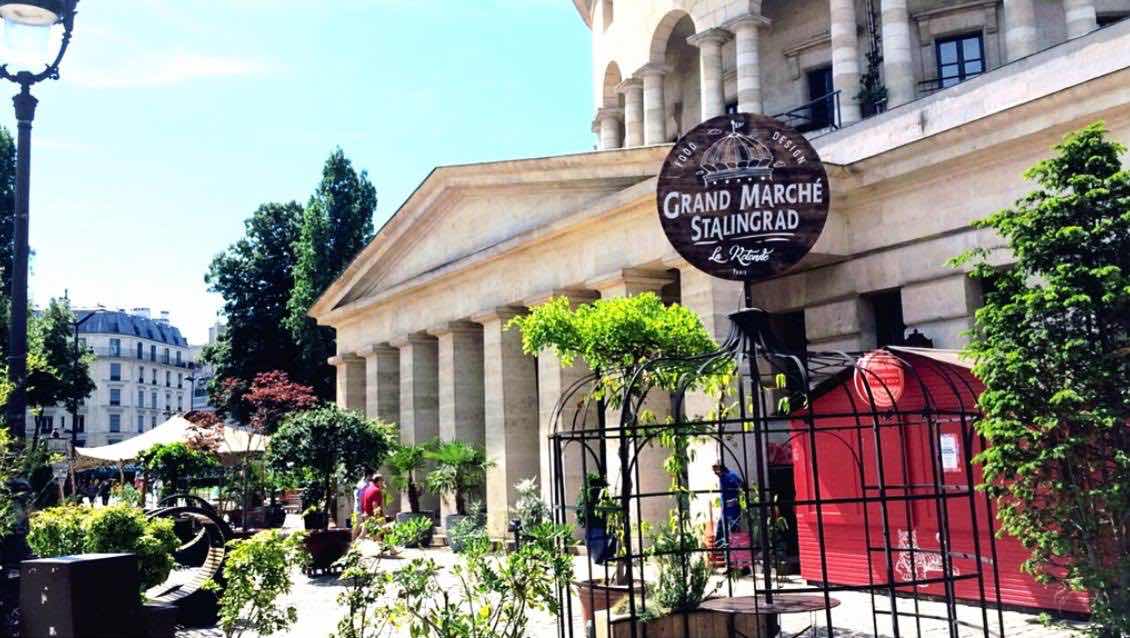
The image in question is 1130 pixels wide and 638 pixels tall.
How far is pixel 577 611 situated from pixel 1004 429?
6.24 metres

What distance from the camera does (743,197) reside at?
9.55 meters

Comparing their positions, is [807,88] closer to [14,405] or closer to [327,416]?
[327,416]

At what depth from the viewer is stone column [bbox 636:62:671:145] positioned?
29953mm

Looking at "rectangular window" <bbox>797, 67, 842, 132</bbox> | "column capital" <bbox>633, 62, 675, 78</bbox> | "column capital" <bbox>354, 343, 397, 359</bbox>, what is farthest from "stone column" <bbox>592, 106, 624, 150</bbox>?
"column capital" <bbox>354, 343, 397, 359</bbox>

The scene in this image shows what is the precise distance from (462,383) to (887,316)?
11.7 m

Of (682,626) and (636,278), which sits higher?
(636,278)

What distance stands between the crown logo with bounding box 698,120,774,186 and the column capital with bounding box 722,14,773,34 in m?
17.0

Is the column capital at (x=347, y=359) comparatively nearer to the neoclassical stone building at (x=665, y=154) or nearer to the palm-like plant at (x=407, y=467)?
the neoclassical stone building at (x=665, y=154)

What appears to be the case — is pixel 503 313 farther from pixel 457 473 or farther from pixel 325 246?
pixel 325 246

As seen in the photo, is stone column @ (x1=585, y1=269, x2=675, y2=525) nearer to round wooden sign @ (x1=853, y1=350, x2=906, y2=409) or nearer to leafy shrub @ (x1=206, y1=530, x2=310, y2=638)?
round wooden sign @ (x1=853, y1=350, x2=906, y2=409)

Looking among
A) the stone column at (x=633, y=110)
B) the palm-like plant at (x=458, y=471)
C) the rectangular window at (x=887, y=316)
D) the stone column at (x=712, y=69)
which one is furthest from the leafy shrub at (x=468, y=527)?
the stone column at (x=633, y=110)

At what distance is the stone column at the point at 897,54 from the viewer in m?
22.3

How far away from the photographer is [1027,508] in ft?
32.1

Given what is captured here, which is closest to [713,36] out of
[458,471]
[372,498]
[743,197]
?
[458,471]
